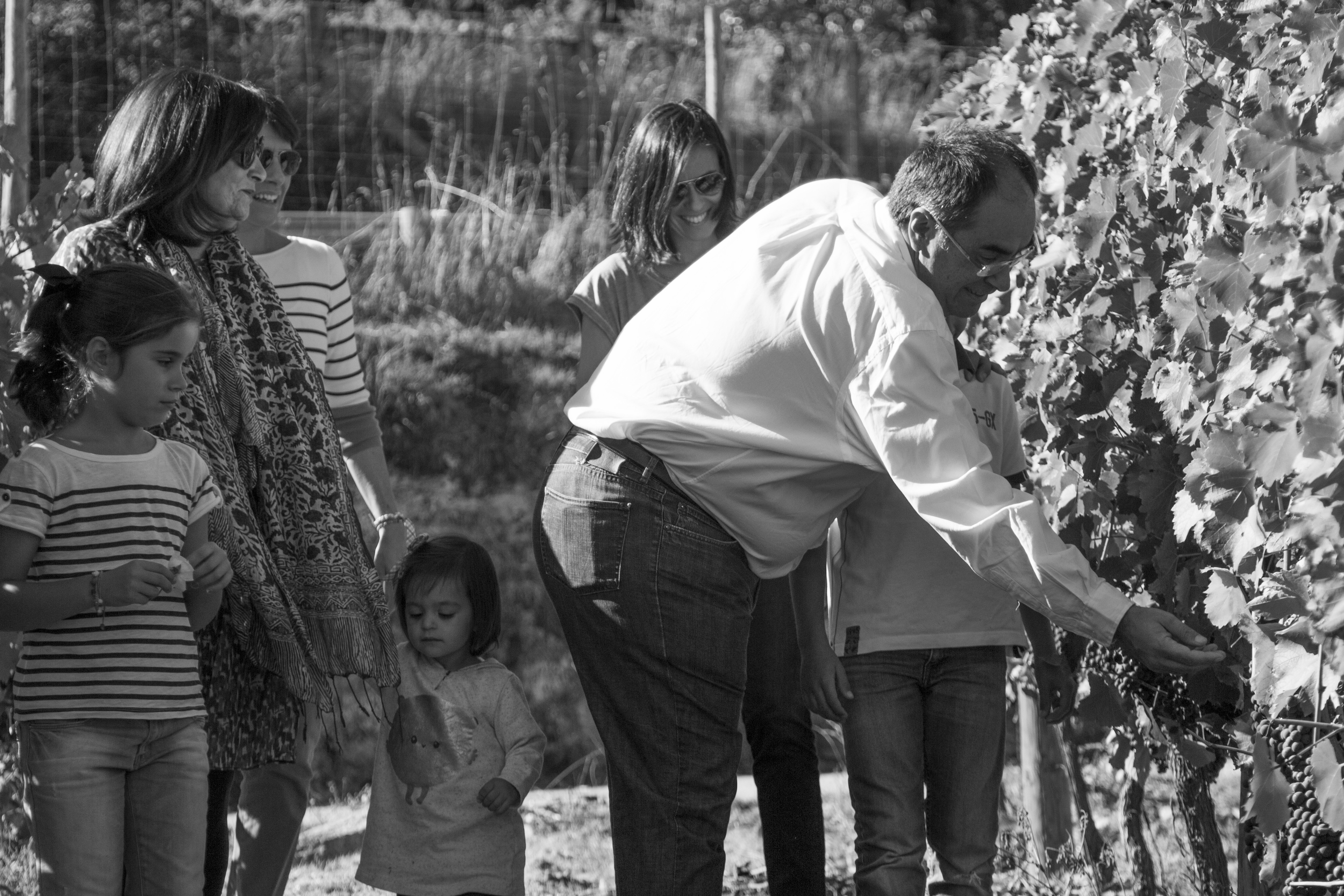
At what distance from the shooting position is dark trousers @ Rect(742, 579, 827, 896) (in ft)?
10.1

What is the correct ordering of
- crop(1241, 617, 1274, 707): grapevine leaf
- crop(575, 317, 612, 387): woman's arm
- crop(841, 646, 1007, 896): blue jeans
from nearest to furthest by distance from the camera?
crop(1241, 617, 1274, 707): grapevine leaf
crop(841, 646, 1007, 896): blue jeans
crop(575, 317, 612, 387): woman's arm

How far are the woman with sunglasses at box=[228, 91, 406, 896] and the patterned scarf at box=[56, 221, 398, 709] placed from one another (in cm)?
26

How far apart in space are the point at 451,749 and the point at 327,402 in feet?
2.46

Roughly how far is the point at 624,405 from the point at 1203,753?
1235mm

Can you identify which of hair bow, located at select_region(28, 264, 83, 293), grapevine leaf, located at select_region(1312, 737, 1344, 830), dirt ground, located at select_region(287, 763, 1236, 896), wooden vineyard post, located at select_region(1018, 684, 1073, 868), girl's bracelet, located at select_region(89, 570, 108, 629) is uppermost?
hair bow, located at select_region(28, 264, 83, 293)

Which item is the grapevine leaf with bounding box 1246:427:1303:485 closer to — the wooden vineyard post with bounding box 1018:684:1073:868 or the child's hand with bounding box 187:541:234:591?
the child's hand with bounding box 187:541:234:591

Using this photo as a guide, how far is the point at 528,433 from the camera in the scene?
673 cm

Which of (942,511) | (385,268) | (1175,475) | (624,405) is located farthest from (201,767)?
(385,268)

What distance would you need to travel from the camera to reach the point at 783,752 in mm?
3105

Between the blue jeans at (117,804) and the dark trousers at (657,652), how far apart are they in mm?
720

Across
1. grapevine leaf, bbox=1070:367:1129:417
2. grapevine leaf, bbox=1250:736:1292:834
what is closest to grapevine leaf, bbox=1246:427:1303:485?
grapevine leaf, bbox=1250:736:1292:834

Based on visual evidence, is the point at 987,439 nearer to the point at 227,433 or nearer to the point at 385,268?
the point at 227,433

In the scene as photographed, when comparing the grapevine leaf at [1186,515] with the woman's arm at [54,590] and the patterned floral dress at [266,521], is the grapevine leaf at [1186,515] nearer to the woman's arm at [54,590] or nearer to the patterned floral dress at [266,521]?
the patterned floral dress at [266,521]

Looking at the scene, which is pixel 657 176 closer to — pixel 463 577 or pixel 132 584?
→ pixel 463 577
